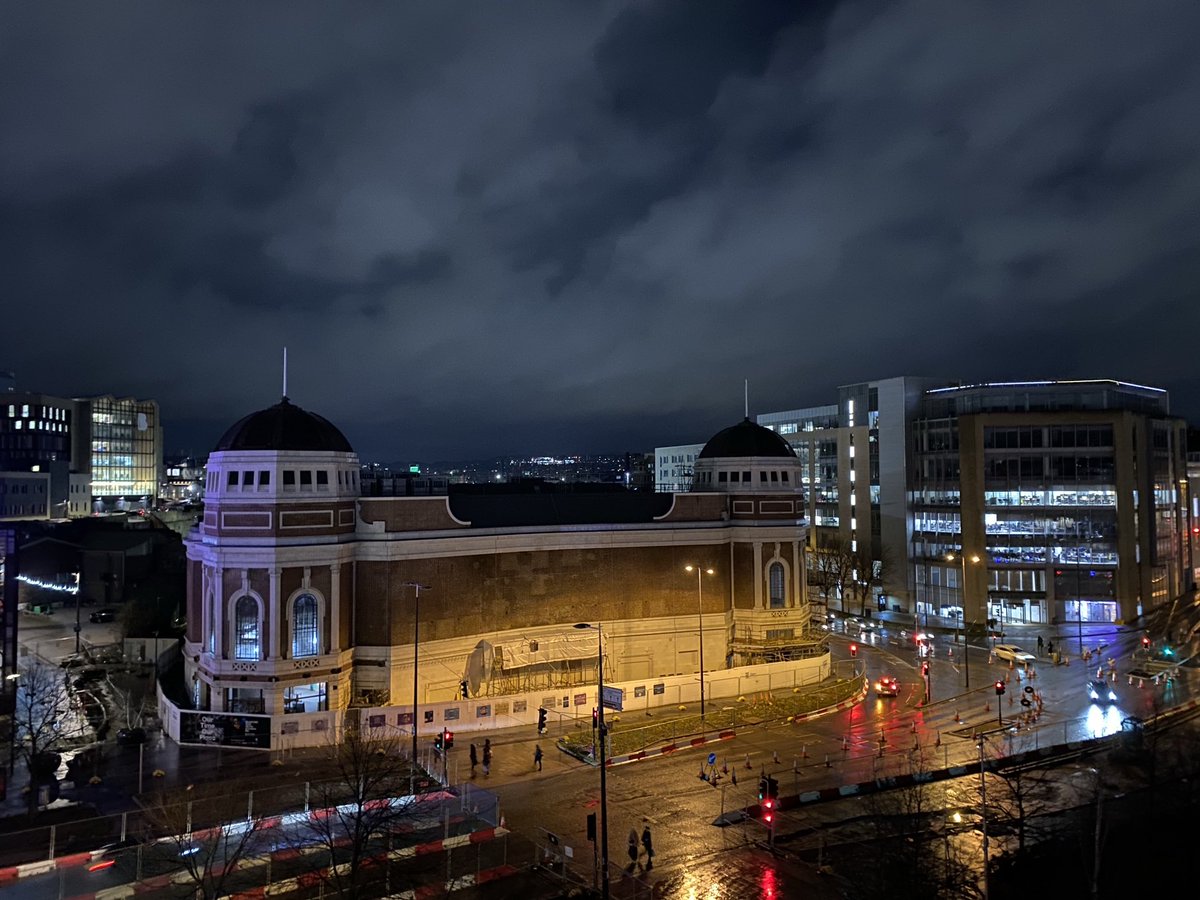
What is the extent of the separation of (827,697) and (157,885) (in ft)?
130

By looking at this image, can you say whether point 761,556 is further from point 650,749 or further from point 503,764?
point 503,764

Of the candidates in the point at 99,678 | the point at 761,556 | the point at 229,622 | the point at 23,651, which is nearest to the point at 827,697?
the point at 761,556

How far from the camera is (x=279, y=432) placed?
49.7m

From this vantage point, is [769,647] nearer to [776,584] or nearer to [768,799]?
[776,584]

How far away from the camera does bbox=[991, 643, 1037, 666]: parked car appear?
67.6 m

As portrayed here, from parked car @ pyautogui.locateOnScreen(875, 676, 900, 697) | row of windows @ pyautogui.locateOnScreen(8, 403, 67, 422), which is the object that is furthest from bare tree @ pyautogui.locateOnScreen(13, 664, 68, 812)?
row of windows @ pyautogui.locateOnScreen(8, 403, 67, 422)

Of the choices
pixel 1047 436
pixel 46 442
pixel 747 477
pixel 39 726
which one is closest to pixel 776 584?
pixel 747 477

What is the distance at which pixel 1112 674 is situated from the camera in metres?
61.4

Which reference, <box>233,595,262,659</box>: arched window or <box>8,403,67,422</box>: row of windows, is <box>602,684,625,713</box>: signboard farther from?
<box>8,403,67,422</box>: row of windows

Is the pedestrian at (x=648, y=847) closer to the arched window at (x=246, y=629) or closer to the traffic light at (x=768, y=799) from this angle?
the traffic light at (x=768, y=799)

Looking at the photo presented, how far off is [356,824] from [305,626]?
25259 millimetres

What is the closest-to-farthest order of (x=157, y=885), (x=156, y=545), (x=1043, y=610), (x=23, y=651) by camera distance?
(x=157, y=885) < (x=23, y=651) < (x=1043, y=610) < (x=156, y=545)

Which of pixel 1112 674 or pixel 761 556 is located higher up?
pixel 761 556

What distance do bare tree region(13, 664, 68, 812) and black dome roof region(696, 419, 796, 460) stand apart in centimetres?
4628
